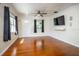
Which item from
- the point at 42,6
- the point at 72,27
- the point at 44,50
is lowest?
the point at 44,50

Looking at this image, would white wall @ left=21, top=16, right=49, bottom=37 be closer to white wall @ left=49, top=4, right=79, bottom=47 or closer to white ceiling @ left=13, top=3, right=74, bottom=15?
white ceiling @ left=13, top=3, right=74, bottom=15

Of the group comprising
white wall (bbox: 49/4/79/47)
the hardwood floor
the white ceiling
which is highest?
the white ceiling

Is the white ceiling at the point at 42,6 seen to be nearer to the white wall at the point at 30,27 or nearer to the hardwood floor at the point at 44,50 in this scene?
the hardwood floor at the point at 44,50

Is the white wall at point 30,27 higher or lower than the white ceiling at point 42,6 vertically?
lower

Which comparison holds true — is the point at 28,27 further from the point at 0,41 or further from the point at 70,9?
the point at 0,41

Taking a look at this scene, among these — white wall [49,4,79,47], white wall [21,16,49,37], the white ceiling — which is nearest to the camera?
white wall [49,4,79,47]

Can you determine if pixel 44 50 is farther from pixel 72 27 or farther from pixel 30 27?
pixel 30 27

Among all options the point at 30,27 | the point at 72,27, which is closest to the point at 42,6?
the point at 72,27

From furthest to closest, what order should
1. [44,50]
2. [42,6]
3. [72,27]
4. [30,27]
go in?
[30,27] → [42,6] → [72,27] → [44,50]

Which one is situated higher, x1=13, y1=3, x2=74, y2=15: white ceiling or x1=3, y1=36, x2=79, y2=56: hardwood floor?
x1=13, y1=3, x2=74, y2=15: white ceiling

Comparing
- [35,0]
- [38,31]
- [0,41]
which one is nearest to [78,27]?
[35,0]

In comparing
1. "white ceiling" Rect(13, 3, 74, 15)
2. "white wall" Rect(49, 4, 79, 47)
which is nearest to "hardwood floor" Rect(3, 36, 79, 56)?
"white wall" Rect(49, 4, 79, 47)

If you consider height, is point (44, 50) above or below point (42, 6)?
below

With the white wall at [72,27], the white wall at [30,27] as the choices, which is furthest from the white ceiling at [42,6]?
the white wall at [30,27]
